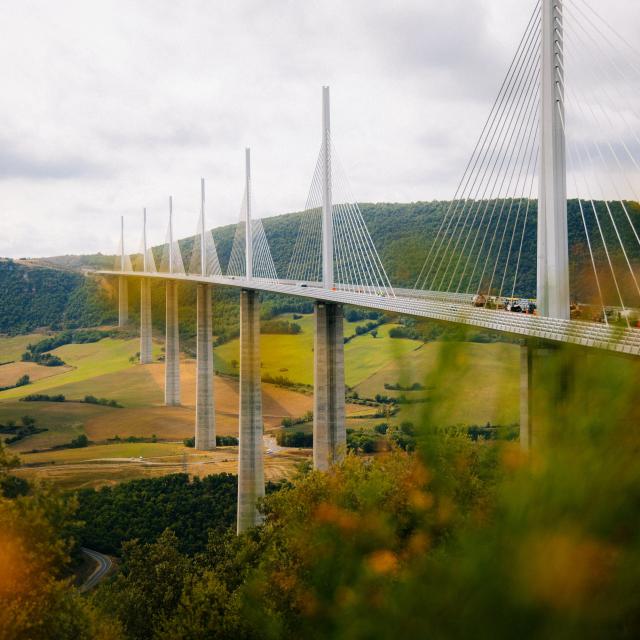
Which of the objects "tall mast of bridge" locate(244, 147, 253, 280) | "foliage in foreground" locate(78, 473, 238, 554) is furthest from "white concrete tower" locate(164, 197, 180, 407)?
"foliage in foreground" locate(78, 473, 238, 554)

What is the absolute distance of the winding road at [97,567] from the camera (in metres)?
17.4

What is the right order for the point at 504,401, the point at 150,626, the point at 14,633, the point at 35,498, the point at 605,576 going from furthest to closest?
the point at 150,626, the point at 35,498, the point at 14,633, the point at 504,401, the point at 605,576

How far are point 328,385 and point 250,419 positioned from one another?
19.5 feet

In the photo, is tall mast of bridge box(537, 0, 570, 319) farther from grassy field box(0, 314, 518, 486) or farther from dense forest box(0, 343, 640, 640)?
dense forest box(0, 343, 640, 640)

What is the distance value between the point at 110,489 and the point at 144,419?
1324 cm

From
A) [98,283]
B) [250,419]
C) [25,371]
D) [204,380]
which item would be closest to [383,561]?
[250,419]

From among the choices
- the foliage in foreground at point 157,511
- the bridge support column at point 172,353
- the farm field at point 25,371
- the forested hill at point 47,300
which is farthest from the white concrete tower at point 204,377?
the forested hill at point 47,300

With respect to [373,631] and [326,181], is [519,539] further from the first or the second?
[326,181]

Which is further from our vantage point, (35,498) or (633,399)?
(35,498)

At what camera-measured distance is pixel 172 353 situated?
43.8 meters

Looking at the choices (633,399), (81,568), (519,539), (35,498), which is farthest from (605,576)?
(81,568)

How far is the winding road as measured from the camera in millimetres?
17417

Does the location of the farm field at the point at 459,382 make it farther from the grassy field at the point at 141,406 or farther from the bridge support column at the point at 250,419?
the bridge support column at the point at 250,419

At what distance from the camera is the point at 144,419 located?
37.8 meters
